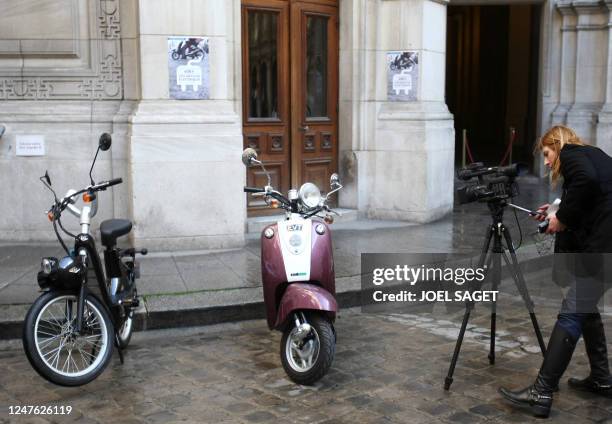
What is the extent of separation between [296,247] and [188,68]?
3.91 meters

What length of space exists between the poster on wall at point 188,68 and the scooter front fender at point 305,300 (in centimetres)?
396

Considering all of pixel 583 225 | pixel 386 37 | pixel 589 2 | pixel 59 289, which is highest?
pixel 589 2

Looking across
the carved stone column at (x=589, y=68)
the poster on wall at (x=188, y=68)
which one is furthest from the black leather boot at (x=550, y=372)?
the carved stone column at (x=589, y=68)

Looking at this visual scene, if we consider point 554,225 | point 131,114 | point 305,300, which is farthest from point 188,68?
point 554,225

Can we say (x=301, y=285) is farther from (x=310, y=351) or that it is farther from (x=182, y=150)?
(x=182, y=150)

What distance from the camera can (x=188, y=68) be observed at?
8422 mm

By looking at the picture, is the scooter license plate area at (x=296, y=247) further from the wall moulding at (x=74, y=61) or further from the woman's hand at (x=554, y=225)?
the wall moulding at (x=74, y=61)

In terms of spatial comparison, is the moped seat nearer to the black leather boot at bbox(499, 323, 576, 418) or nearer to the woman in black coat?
the woman in black coat

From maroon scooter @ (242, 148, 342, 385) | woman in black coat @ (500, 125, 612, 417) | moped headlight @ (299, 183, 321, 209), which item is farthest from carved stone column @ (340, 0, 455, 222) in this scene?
woman in black coat @ (500, 125, 612, 417)

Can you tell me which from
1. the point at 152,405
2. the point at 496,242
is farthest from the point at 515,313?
the point at 152,405

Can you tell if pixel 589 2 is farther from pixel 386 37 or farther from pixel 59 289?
pixel 59 289

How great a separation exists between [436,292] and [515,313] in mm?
695

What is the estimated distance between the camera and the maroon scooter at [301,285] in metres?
4.91

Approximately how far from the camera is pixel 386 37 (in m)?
10.3
